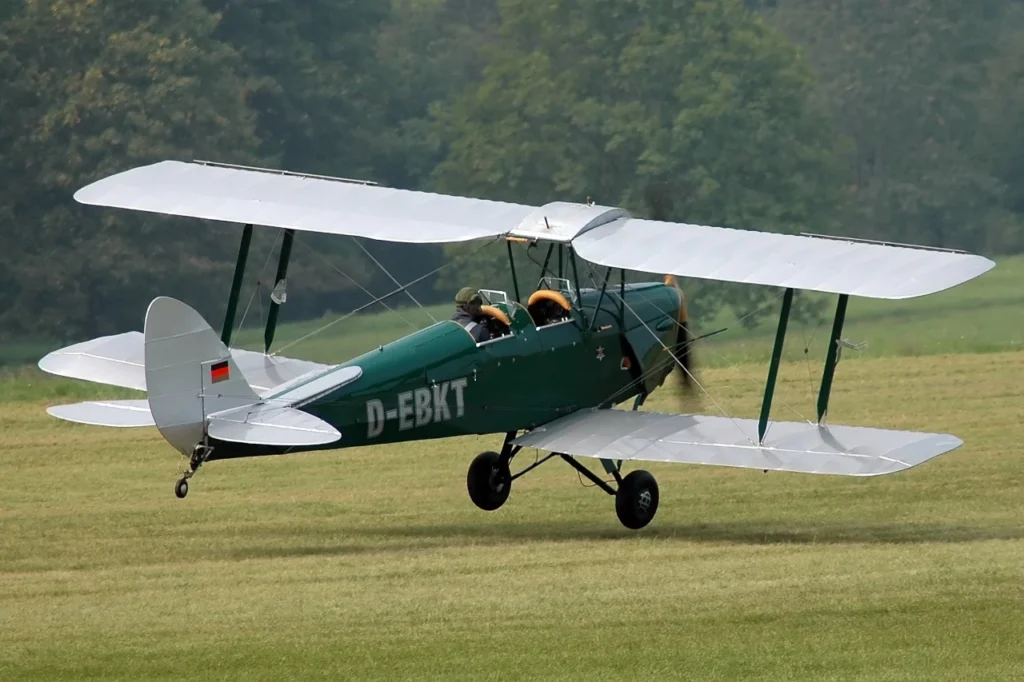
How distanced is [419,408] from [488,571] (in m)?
1.66

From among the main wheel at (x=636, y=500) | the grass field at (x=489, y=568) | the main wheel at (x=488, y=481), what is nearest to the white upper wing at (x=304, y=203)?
the main wheel at (x=488, y=481)

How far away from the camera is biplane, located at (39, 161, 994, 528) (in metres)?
14.1

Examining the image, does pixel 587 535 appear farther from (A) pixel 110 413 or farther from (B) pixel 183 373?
(A) pixel 110 413

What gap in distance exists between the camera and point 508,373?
52.0 ft

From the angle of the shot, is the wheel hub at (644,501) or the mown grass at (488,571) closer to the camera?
the mown grass at (488,571)

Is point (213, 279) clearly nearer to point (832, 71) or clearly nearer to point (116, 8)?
point (116, 8)

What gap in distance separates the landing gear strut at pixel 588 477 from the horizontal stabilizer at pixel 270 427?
2.06 metres

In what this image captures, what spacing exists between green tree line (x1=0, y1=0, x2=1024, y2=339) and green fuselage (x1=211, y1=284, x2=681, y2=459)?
28734 millimetres

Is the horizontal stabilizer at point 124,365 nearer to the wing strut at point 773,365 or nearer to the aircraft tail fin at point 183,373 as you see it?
the aircraft tail fin at point 183,373

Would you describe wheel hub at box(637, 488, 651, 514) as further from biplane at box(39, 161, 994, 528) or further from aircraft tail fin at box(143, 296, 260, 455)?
aircraft tail fin at box(143, 296, 260, 455)

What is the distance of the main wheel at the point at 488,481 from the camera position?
54.7ft

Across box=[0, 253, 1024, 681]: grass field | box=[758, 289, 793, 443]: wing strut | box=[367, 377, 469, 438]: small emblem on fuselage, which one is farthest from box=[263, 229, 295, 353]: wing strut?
box=[758, 289, 793, 443]: wing strut

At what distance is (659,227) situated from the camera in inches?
630

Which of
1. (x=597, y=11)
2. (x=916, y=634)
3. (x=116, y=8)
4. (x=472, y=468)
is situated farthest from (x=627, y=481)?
(x=597, y=11)
